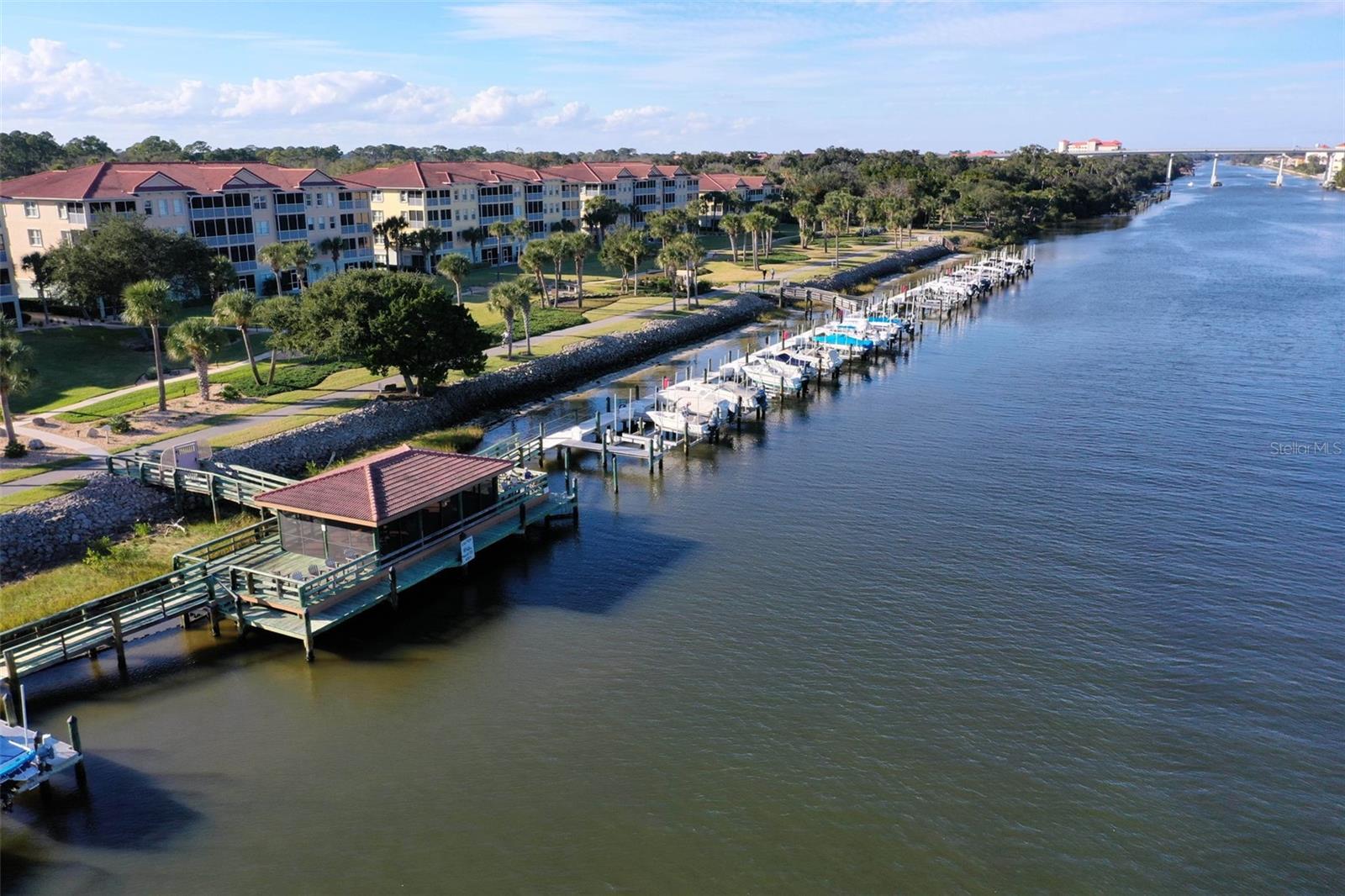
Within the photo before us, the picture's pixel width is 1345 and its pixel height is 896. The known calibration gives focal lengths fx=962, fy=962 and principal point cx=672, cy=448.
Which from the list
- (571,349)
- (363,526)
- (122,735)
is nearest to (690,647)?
(363,526)

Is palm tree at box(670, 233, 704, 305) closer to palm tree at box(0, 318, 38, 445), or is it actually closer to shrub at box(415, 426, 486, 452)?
shrub at box(415, 426, 486, 452)

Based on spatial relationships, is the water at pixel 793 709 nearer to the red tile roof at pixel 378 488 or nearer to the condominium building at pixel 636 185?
the red tile roof at pixel 378 488

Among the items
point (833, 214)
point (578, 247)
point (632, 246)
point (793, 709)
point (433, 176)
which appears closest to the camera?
point (793, 709)

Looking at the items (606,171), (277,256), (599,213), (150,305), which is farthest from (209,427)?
(606,171)

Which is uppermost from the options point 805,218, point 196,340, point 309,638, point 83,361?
point 805,218

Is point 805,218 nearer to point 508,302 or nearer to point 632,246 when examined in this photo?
point 632,246

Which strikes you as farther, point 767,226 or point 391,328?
point 767,226

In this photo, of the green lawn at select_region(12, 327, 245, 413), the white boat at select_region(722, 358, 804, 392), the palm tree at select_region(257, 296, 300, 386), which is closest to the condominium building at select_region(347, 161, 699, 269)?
the green lawn at select_region(12, 327, 245, 413)
